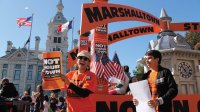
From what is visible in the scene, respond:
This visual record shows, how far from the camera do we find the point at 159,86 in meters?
3.10

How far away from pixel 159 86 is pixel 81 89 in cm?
103

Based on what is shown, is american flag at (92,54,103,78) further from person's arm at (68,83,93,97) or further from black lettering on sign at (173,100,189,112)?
person's arm at (68,83,93,97)

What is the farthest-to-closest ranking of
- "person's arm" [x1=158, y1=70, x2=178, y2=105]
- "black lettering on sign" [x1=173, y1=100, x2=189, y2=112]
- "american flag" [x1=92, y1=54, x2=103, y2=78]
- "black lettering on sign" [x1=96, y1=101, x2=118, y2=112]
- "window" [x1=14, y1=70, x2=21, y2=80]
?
"window" [x1=14, y1=70, x2=21, y2=80]
"american flag" [x1=92, y1=54, x2=103, y2=78]
"black lettering on sign" [x1=173, y1=100, x2=189, y2=112]
"black lettering on sign" [x1=96, y1=101, x2=118, y2=112]
"person's arm" [x1=158, y1=70, x2=178, y2=105]

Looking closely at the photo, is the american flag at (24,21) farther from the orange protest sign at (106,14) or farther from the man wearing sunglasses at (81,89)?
the man wearing sunglasses at (81,89)

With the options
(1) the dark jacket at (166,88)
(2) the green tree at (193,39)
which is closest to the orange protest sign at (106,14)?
(1) the dark jacket at (166,88)

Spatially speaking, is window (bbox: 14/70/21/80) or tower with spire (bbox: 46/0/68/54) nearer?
window (bbox: 14/70/21/80)

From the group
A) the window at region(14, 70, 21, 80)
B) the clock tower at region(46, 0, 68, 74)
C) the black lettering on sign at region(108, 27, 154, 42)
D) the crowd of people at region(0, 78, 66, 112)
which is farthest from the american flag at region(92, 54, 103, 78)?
the clock tower at region(46, 0, 68, 74)

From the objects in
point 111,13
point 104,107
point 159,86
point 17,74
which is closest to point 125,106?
point 104,107

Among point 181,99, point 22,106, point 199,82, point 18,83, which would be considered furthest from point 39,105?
point 18,83

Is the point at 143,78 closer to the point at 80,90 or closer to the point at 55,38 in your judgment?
the point at 80,90

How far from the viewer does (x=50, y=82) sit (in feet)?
12.2

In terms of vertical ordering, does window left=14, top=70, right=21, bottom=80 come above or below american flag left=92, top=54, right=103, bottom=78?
above

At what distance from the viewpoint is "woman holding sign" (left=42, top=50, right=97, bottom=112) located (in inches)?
125

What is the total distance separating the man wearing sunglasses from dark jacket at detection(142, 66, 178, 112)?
3.02 feet
